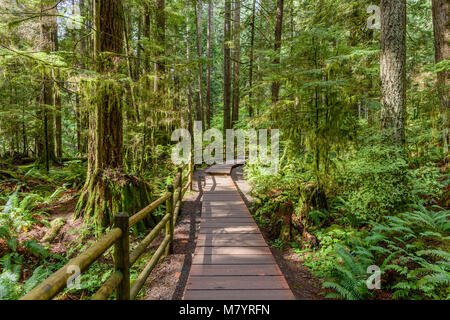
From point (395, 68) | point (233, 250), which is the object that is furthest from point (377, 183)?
point (233, 250)

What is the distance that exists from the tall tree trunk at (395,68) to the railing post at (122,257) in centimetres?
545

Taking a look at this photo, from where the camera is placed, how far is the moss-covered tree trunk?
211 inches

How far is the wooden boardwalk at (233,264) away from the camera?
322 cm

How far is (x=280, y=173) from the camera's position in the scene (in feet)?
25.3

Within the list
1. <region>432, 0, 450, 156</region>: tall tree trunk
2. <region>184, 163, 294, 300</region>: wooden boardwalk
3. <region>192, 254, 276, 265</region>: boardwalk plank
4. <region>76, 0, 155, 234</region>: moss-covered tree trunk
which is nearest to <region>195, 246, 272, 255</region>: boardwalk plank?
<region>184, 163, 294, 300</region>: wooden boardwalk

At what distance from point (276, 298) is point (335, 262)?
148 cm

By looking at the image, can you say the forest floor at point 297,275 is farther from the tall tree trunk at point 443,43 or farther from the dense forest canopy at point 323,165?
the tall tree trunk at point 443,43

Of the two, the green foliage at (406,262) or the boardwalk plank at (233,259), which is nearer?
Answer: the green foliage at (406,262)

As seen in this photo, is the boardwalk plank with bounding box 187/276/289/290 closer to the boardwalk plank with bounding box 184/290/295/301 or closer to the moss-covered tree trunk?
the boardwalk plank with bounding box 184/290/295/301

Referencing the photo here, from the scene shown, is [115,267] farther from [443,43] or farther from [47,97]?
[47,97]

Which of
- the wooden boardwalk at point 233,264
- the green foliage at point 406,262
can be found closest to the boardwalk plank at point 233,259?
the wooden boardwalk at point 233,264

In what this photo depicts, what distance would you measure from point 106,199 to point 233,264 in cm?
349

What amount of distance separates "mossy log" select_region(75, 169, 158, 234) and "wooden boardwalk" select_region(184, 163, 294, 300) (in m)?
1.93

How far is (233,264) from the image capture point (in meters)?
3.96
